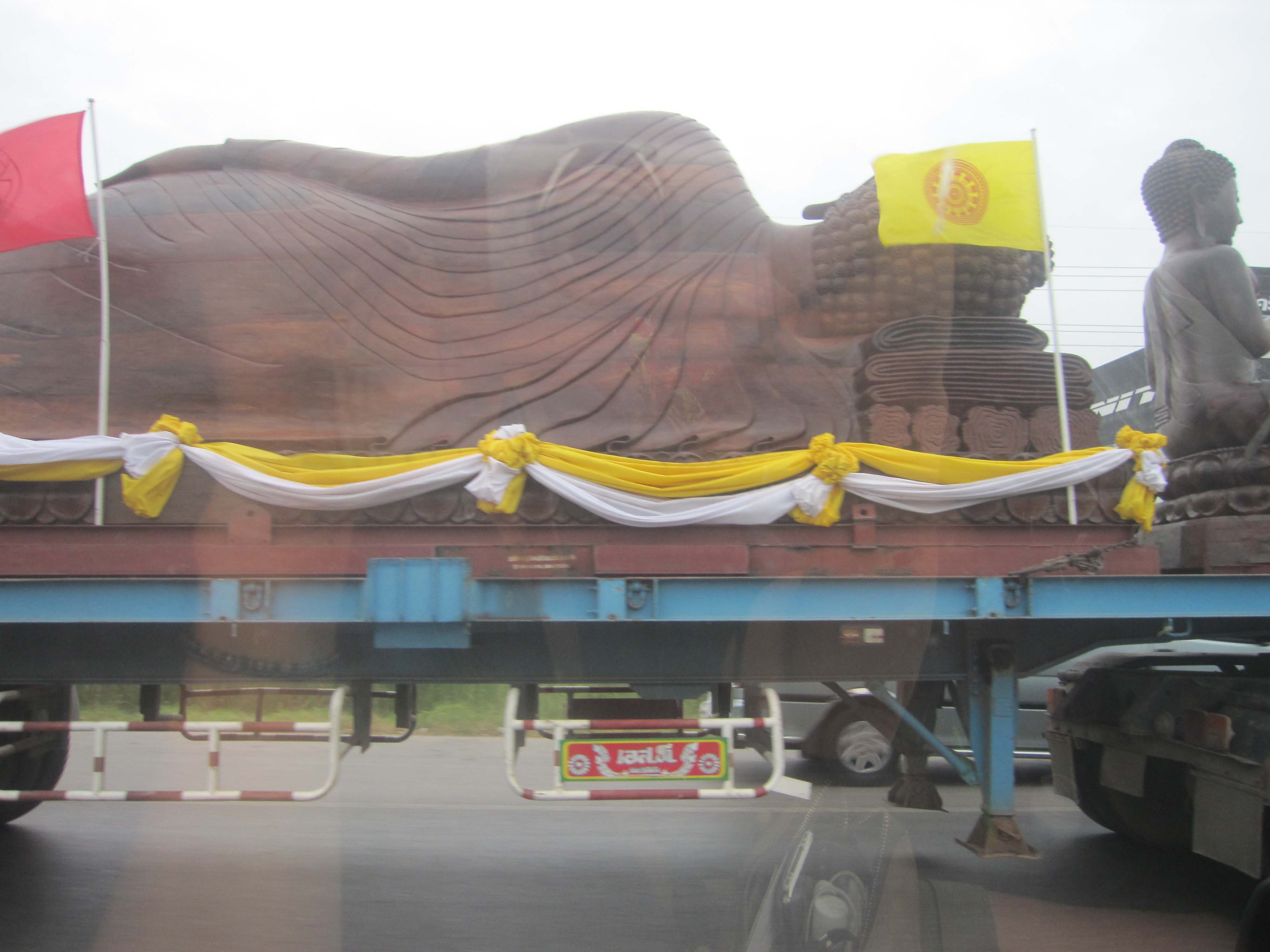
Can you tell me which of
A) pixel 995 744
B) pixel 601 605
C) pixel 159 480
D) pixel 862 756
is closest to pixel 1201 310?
pixel 995 744

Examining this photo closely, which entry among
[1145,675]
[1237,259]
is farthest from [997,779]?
[1237,259]

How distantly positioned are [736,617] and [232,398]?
2907 mm

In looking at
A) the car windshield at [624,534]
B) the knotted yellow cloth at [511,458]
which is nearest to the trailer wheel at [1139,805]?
the car windshield at [624,534]

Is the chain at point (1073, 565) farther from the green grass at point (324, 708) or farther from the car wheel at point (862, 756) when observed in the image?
the car wheel at point (862, 756)

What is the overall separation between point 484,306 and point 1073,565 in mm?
3183

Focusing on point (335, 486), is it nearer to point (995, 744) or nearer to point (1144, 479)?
point (995, 744)

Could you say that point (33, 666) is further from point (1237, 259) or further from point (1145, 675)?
point (1237, 259)

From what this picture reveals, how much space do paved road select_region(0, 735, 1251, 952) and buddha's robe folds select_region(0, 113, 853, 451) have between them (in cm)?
213

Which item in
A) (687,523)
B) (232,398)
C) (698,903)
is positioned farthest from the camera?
(232,398)

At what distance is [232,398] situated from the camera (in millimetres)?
4859

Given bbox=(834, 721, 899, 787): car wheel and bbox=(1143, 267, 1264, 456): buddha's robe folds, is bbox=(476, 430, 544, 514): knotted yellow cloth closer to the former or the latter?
bbox=(1143, 267, 1264, 456): buddha's robe folds

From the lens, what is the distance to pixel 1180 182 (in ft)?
15.3

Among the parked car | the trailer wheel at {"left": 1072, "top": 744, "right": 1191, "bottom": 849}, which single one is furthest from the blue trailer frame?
the parked car

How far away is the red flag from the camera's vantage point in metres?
4.26
